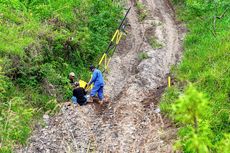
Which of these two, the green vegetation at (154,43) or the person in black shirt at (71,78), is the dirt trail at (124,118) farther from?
the person in black shirt at (71,78)

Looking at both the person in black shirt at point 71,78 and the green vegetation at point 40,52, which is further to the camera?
the person in black shirt at point 71,78

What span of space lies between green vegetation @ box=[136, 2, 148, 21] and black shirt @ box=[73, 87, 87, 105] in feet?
32.2

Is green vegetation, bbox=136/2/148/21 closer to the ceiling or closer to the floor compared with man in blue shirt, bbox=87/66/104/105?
closer to the floor

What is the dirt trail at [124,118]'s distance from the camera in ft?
37.6

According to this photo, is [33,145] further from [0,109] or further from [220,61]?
[220,61]

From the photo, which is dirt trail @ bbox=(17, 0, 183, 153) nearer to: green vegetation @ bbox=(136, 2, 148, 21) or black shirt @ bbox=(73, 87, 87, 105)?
black shirt @ bbox=(73, 87, 87, 105)

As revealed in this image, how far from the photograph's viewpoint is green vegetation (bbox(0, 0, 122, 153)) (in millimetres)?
11984

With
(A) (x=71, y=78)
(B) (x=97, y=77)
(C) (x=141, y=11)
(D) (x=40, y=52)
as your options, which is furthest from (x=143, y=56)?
(C) (x=141, y=11)

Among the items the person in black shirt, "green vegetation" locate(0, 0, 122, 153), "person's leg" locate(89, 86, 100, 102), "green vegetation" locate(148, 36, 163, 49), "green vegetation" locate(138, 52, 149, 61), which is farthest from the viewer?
"green vegetation" locate(148, 36, 163, 49)

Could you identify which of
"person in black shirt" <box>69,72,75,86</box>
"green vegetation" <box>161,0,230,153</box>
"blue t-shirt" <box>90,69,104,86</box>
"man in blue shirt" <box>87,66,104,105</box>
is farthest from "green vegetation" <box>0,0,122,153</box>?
"green vegetation" <box>161,0,230,153</box>

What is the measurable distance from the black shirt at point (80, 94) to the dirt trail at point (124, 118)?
0.88 ft

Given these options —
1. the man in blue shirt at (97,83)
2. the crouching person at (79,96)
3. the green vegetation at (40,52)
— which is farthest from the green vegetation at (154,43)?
the crouching person at (79,96)

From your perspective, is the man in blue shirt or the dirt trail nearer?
the dirt trail

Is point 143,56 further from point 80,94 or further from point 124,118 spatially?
point 124,118
